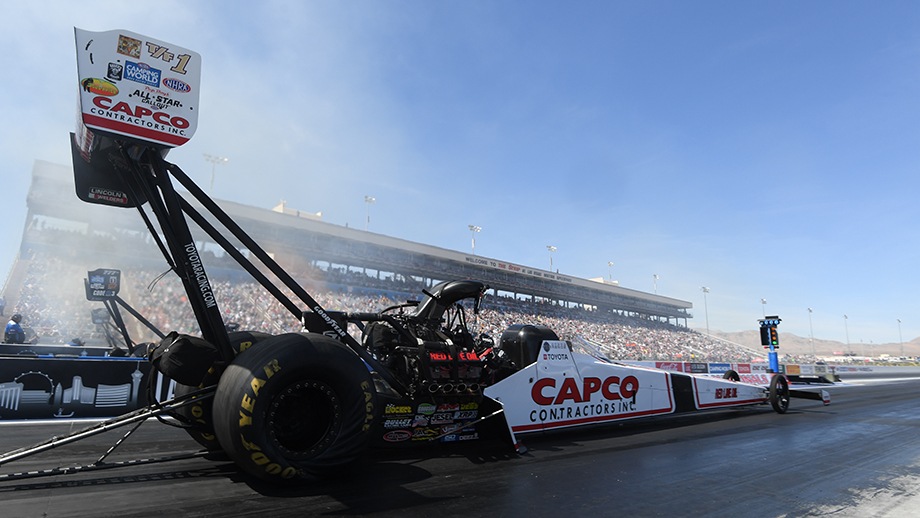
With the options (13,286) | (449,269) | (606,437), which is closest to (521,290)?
(449,269)

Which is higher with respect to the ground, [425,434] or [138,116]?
[138,116]

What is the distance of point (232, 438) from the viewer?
12.4ft

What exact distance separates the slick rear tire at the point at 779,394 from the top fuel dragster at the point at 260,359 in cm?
656

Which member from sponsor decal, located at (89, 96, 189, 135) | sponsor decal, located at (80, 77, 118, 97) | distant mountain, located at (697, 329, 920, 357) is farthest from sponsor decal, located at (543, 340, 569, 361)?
distant mountain, located at (697, 329, 920, 357)

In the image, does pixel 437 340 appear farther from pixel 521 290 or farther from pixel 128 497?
pixel 521 290

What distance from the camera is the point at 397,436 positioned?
5.45 meters

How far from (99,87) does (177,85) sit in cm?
59

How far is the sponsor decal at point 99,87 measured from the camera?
3.96 meters

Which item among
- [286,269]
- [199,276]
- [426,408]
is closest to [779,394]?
[426,408]

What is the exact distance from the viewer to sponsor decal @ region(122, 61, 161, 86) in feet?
13.6

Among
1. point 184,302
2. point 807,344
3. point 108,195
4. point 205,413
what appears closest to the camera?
point 205,413

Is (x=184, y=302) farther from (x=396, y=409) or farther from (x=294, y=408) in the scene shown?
(x=294, y=408)

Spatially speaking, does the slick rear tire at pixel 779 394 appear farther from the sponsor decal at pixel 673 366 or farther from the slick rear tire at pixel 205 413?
the slick rear tire at pixel 205 413

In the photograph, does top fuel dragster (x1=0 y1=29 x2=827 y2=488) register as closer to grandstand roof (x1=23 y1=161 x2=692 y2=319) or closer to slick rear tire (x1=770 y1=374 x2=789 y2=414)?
slick rear tire (x1=770 y1=374 x2=789 y2=414)
